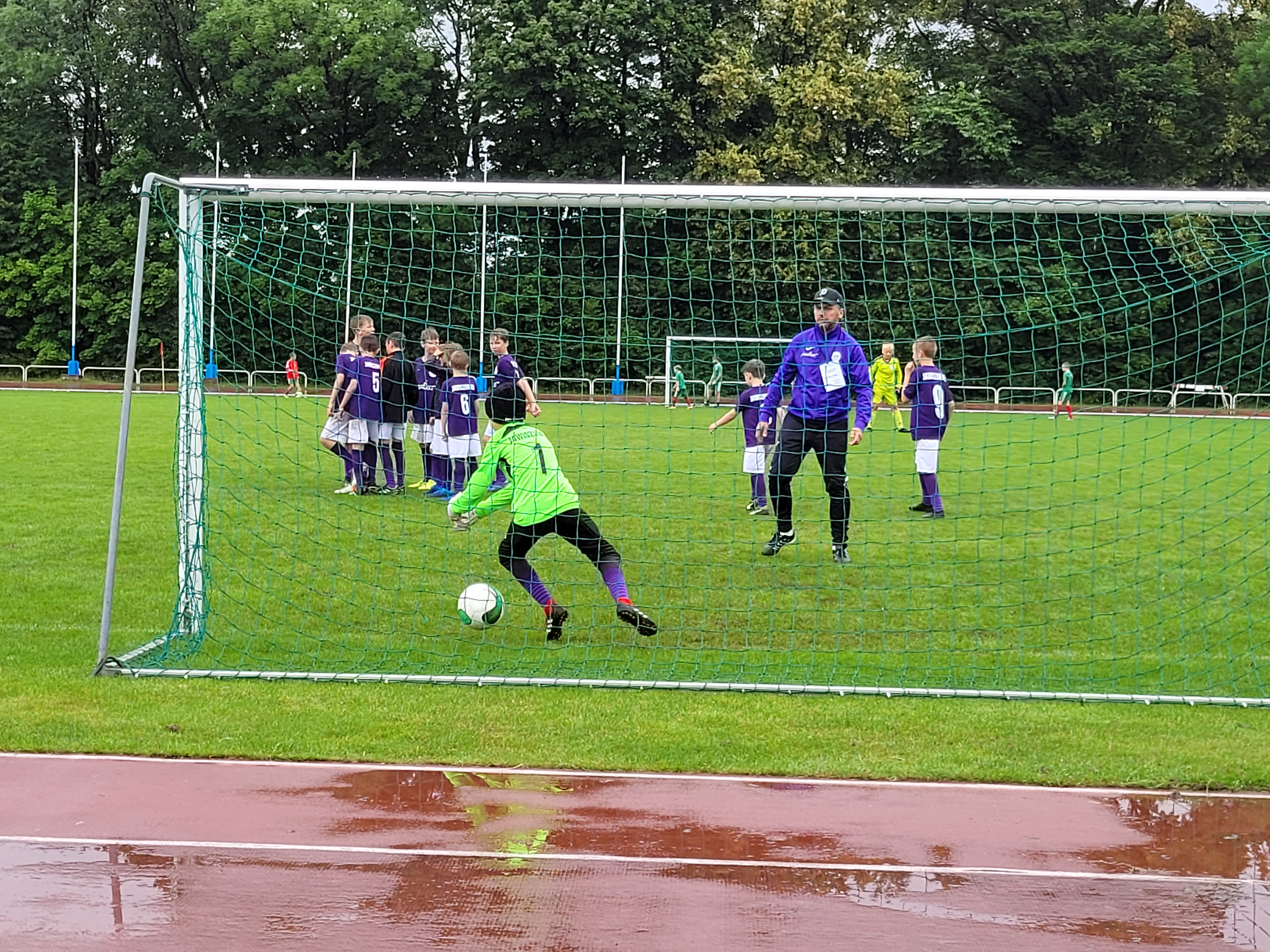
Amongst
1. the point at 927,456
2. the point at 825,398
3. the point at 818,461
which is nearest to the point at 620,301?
the point at 927,456

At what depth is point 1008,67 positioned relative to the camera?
4625cm

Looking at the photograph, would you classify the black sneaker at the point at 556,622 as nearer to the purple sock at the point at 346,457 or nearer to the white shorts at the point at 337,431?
the purple sock at the point at 346,457

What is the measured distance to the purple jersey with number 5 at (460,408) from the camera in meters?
13.0

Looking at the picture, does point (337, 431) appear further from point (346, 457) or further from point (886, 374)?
point (886, 374)

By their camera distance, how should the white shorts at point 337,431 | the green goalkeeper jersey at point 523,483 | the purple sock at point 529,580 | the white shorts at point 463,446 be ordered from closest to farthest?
the green goalkeeper jersey at point 523,483
the purple sock at point 529,580
the white shorts at point 463,446
the white shorts at point 337,431

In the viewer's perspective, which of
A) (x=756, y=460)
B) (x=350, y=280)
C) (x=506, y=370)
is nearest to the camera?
(x=350, y=280)

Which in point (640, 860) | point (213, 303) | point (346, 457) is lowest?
point (640, 860)

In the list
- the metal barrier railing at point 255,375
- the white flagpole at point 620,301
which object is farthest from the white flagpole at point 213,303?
the white flagpole at point 620,301

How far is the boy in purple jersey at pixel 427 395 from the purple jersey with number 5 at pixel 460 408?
10.0 inches

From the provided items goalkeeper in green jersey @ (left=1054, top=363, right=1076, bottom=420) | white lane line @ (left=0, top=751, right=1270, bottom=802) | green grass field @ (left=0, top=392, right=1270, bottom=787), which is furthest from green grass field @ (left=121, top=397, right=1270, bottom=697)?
goalkeeper in green jersey @ (left=1054, top=363, right=1076, bottom=420)

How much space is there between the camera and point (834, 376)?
9.95 metres

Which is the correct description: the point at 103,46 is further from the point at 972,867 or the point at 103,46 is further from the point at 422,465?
the point at 972,867

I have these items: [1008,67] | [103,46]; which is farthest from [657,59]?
[103,46]

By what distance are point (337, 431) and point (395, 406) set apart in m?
0.64
